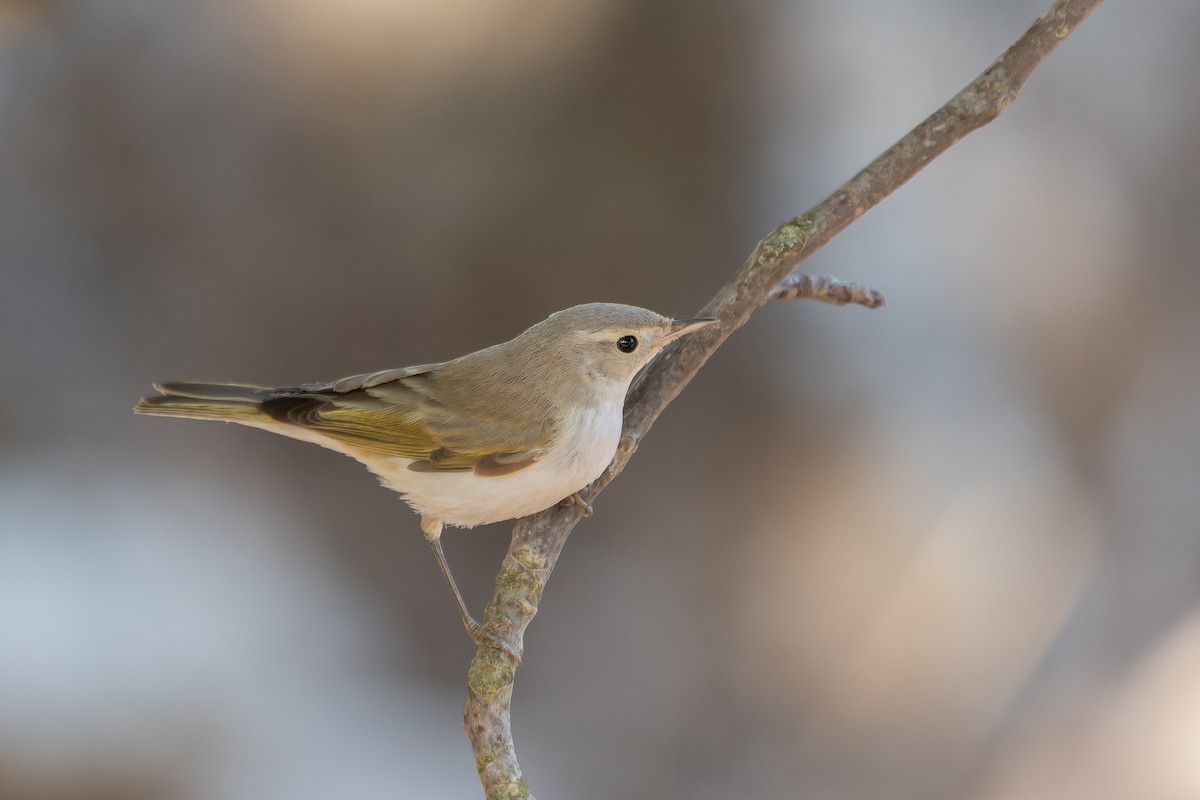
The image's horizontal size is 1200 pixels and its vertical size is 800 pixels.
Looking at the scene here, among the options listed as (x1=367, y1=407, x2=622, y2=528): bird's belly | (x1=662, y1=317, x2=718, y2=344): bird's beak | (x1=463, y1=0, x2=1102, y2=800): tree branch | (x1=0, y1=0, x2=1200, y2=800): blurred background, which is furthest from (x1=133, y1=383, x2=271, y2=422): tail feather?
(x1=0, y1=0, x2=1200, y2=800): blurred background

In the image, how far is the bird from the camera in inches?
74.9

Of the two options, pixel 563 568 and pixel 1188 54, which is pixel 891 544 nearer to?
pixel 563 568

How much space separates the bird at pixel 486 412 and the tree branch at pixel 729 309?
0.07m

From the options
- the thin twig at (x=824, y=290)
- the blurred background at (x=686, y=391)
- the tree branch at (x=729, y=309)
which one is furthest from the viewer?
the blurred background at (x=686, y=391)

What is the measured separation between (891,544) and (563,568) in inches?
58.1

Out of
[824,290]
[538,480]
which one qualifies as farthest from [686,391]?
[538,480]

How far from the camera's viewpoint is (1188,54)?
4.45 metres

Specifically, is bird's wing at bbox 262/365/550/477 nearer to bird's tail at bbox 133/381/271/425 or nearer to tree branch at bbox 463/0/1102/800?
bird's tail at bbox 133/381/271/425

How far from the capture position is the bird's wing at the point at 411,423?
6.42 ft

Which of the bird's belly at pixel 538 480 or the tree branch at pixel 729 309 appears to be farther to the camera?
the bird's belly at pixel 538 480

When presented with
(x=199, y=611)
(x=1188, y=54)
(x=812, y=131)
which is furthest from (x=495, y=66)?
(x=1188, y=54)

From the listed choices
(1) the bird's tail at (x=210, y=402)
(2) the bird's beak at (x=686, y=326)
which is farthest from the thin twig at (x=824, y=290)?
(1) the bird's tail at (x=210, y=402)

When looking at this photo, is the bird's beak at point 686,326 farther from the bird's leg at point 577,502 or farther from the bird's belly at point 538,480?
the bird's leg at point 577,502

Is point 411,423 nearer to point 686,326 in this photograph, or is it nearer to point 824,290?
point 686,326
